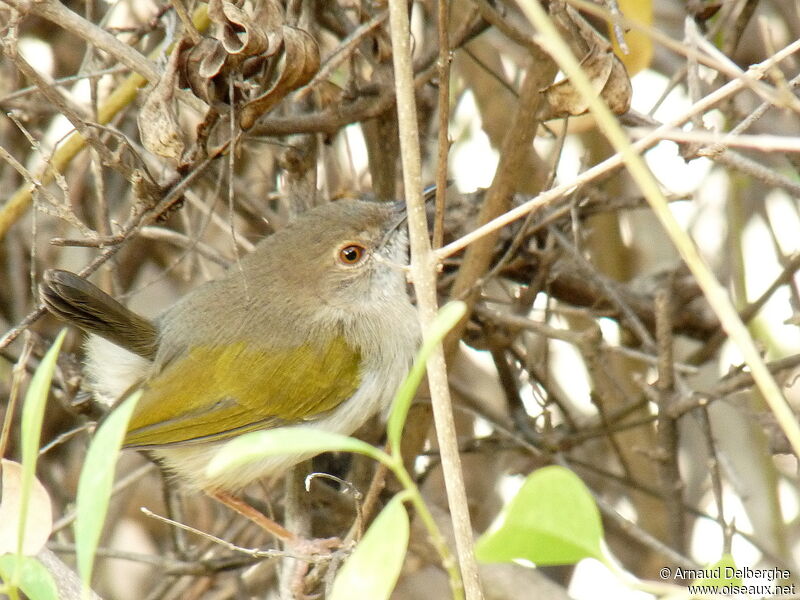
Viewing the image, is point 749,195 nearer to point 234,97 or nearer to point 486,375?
point 486,375

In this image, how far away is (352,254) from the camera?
329cm

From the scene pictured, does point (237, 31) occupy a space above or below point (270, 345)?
above

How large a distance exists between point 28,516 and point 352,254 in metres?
1.91

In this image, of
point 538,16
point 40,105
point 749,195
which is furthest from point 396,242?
point 538,16

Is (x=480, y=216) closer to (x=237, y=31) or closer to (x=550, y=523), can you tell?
(x=237, y=31)

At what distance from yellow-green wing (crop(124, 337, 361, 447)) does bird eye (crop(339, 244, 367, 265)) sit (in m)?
0.38

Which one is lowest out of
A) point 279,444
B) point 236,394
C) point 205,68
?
point 279,444

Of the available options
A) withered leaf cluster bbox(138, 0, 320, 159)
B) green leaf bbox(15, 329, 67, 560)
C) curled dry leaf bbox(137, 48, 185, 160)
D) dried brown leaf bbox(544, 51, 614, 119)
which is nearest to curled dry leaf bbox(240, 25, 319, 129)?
withered leaf cluster bbox(138, 0, 320, 159)

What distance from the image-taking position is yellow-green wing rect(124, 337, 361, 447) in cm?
304

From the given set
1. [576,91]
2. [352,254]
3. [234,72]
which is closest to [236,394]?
[352,254]

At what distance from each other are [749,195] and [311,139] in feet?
6.35

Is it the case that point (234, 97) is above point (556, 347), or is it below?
below

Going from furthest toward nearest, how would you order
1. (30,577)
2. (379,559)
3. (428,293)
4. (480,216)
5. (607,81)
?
(480,216)
(607,81)
(428,293)
(30,577)
(379,559)

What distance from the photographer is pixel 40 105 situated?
11.0 feet
